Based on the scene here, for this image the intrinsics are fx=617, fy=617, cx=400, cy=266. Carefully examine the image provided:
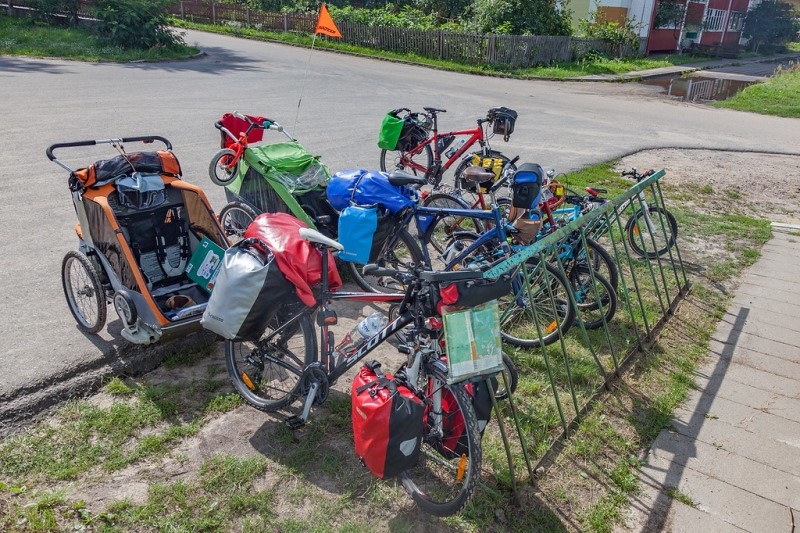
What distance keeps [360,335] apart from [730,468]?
7.53 feet

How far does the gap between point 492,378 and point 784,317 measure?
3836 millimetres

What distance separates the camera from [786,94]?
19109 mm

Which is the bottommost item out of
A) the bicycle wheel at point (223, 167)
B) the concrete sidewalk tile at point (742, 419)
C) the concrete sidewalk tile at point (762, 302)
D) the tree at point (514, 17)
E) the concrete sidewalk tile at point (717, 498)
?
the concrete sidewalk tile at point (717, 498)

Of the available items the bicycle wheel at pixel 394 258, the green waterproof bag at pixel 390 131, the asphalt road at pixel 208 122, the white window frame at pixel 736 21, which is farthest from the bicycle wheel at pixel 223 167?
the white window frame at pixel 736 21

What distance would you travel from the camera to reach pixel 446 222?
6.49m

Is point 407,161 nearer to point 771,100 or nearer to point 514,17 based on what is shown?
point 771,100

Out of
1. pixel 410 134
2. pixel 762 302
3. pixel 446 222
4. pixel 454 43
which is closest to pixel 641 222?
pixel 762 302

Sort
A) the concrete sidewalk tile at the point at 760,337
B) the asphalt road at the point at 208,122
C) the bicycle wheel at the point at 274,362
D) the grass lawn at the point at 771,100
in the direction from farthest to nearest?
the grass lawn at the point at 771,100 → the concrete sidewalk tile at the point at 760,337 → the asphalt road at the point at 208,122 → the bicycle wheel at the point at 274,362

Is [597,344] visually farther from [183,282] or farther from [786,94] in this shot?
[786,94]

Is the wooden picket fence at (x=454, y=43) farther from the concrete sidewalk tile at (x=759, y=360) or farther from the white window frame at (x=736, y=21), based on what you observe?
the concrete sidewalk tile at (x=759, y=360)

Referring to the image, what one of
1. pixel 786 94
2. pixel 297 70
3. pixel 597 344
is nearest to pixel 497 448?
pixel 597 344

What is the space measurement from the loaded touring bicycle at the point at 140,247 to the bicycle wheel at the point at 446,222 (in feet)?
6.94

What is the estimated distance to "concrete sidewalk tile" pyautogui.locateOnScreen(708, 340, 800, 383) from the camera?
15.4ft

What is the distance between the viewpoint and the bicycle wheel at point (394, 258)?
5055 millimetres
